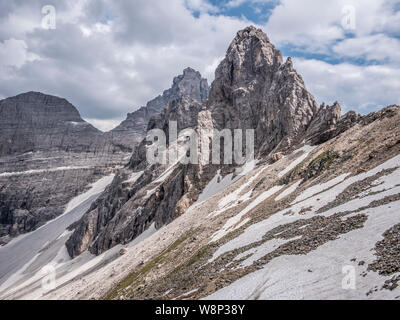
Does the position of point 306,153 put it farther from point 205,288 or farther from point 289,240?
point 205,288

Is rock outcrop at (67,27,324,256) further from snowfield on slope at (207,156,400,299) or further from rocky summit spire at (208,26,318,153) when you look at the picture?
snowfield on slope at (207,156,400,299)

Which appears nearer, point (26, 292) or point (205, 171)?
point (205, 171)

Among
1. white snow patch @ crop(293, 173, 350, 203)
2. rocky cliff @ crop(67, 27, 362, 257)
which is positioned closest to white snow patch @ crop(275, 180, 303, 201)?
white snow patch @ crop(293, 173, 350, 203)

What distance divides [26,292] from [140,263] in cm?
7626

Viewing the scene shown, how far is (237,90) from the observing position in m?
115

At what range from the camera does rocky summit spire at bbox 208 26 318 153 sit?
8825 centimetres

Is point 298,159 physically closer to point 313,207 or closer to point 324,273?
point 313,207

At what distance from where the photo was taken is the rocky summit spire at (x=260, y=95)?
290ft

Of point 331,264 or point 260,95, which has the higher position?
point 260,95

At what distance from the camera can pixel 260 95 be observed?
365 feet

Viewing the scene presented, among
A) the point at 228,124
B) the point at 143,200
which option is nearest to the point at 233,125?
the point at 228,124

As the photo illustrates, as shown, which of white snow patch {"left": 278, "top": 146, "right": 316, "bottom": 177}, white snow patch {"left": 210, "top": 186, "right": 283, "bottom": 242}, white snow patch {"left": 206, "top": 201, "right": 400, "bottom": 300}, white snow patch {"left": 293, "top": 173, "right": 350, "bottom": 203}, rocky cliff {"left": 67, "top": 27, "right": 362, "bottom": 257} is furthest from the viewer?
rocky cliff {"left": 67, "top": 27, "right": 362, "bottom": 257}
